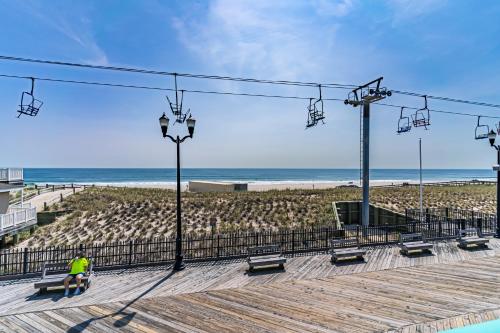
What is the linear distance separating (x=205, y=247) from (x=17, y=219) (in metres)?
14.2

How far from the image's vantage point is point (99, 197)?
3219cm

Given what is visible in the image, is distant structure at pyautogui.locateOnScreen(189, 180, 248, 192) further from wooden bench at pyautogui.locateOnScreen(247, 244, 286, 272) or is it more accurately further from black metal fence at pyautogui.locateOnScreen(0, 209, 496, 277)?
wooden bench at pyautogui.locateOnScreen(247, 244, 286, 272)

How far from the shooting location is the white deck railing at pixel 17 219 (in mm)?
16938

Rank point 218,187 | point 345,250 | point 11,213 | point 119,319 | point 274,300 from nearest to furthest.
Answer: point 119,319 < point 274,300 < point 345,250 < point 11,213 < point 218,187

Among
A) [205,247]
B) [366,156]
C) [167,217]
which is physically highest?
[366,156]

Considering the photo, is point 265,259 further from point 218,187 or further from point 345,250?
point 218,187

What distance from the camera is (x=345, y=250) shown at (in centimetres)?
1128

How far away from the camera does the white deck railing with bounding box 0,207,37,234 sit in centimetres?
1694

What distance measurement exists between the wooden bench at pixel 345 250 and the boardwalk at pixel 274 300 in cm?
42

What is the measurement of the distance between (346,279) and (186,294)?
510 centimetres

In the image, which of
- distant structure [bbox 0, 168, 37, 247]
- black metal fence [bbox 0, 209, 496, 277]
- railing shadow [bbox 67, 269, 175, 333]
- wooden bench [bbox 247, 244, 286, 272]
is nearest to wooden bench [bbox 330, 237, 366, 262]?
black metal fence [bbox 0, 209, 496, 277]

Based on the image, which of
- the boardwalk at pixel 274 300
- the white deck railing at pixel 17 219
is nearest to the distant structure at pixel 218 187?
the white deck railing at pixel 17 219

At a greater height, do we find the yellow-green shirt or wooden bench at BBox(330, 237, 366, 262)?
the yellow-green shirt

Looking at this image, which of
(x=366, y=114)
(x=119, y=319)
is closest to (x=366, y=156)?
(x=366, y=114)
